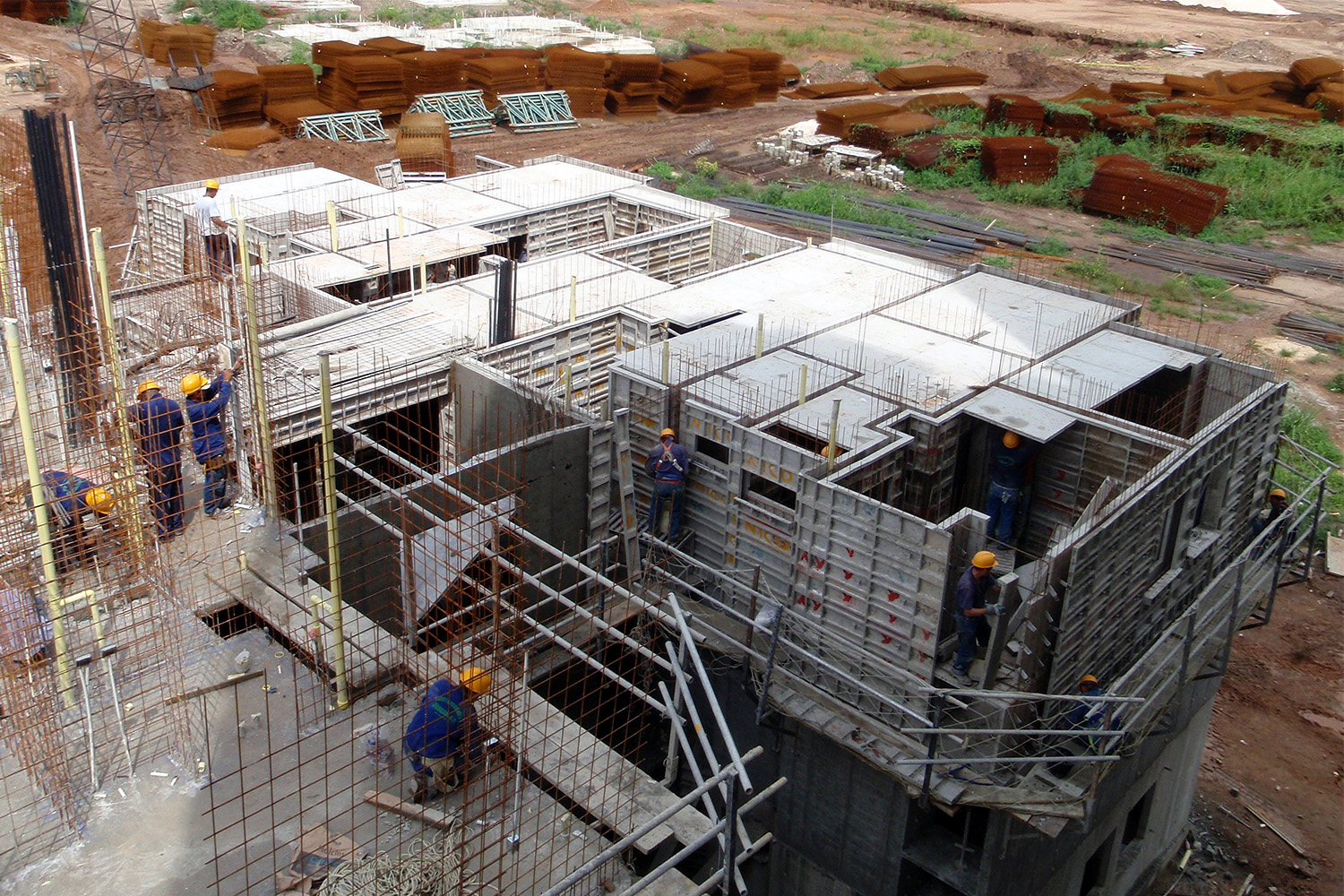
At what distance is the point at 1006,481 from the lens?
1306 centimetres

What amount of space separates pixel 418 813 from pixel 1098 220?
106 ft

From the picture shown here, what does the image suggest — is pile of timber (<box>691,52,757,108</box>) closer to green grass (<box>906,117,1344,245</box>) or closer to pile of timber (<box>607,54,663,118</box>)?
pile of timber (<box>607,54,663,118</box>)

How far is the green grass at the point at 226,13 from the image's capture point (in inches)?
1962

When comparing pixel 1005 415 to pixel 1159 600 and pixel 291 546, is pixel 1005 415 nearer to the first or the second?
pixel 1159 600

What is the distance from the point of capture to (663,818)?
299 inches

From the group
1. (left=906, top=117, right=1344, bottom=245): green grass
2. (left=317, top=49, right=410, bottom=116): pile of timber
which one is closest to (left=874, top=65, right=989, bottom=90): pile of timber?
(left=906, top=117, right=1344, bottom=245): green grass

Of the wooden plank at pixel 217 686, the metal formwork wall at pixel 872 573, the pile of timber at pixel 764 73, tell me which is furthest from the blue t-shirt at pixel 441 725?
the pile of timber at pixel 764 73

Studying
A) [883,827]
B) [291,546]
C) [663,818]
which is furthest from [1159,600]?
[291,546]

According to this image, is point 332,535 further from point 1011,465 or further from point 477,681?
point 1011,465

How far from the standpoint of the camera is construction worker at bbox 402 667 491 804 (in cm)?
868

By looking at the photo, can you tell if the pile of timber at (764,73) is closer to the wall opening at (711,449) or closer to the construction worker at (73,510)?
the wall opening at (711,449)

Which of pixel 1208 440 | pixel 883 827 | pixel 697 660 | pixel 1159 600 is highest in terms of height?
pixel 1208 440

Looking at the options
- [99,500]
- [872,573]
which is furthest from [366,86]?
[872,573]

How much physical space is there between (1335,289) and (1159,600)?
76.7 feet
